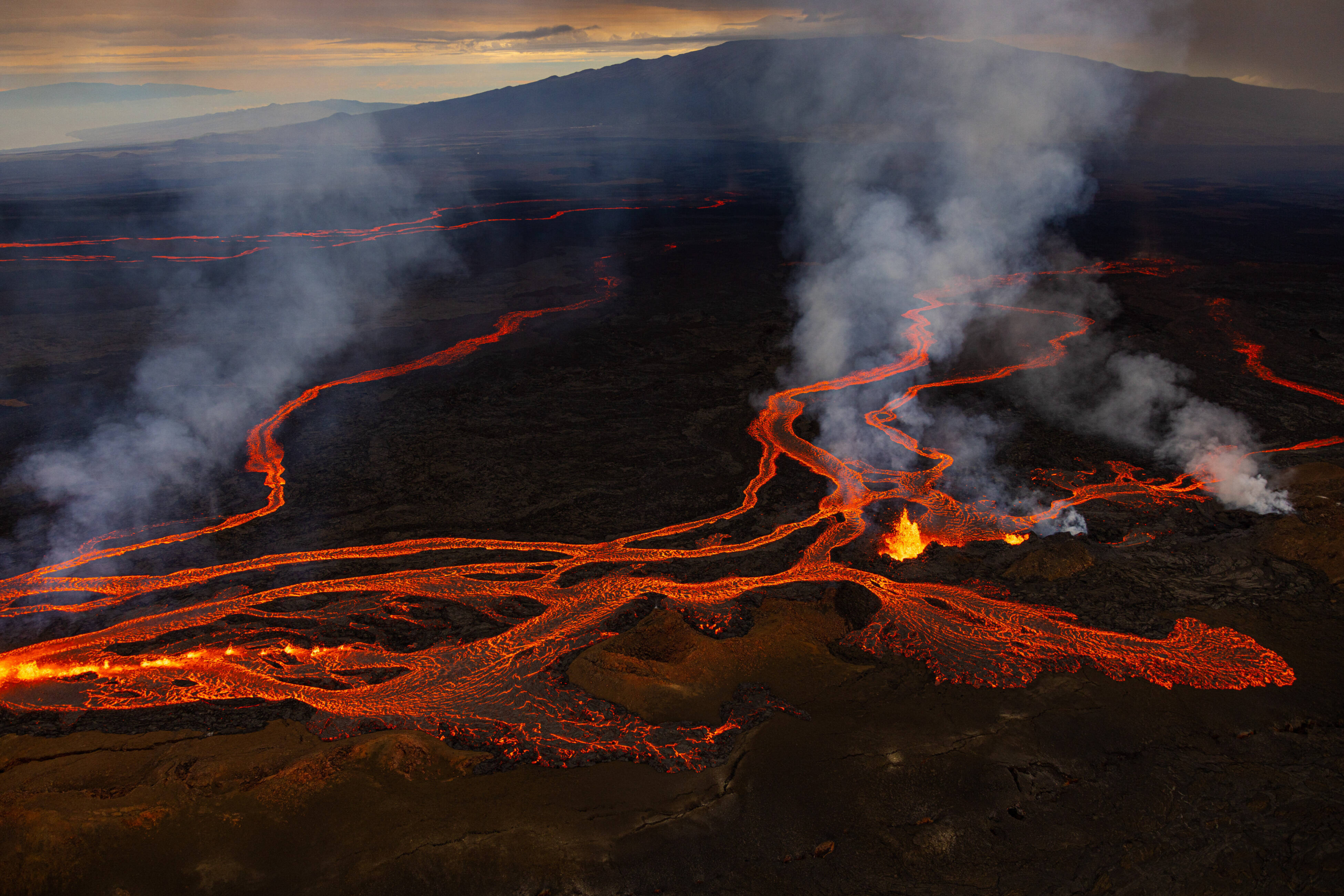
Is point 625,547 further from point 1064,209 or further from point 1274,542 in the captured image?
point 1064,209

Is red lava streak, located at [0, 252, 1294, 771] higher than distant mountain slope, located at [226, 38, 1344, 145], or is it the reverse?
distant mountain slope, located at [226, 38, 1344, 145]

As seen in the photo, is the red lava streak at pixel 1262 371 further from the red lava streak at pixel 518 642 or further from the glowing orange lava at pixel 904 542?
the glowing orange lava at pixel 904 542

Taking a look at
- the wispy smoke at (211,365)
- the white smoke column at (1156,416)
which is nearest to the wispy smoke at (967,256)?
the white smoke column at (1156,416)

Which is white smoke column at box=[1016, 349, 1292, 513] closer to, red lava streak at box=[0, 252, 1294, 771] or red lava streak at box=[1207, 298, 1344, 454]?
red lava streak at box=[1207, 298, 1344, 454]

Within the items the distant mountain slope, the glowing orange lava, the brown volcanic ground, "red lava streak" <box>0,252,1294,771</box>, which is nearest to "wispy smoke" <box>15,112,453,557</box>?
the brown volcanic ground

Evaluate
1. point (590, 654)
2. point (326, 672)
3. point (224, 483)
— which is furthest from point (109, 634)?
point (590, 654)

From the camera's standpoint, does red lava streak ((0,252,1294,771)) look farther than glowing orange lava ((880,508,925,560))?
No
